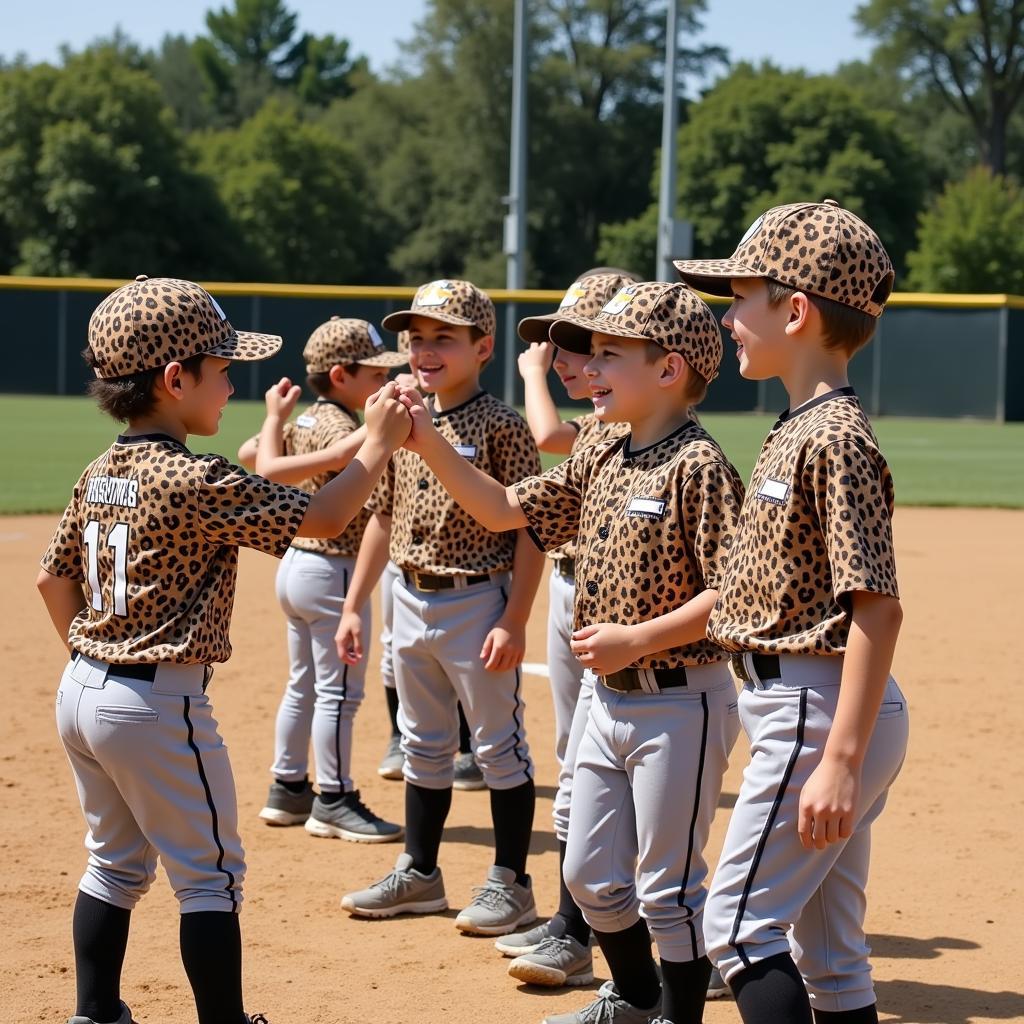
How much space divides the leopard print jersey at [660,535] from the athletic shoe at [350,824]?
198 cm

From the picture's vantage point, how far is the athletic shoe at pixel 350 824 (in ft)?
16.8

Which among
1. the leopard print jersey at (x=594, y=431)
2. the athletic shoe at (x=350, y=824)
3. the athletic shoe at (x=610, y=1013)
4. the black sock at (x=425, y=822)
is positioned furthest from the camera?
the athletic shoe at (x=350, y=824)

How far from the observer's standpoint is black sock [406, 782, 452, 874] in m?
4.39

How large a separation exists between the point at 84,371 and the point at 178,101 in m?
64.2

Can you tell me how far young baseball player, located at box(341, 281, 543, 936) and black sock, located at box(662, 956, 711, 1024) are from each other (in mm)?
1050

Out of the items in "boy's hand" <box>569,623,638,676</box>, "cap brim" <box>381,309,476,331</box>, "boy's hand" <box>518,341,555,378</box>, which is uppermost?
"cap brim" <box>381,309,476,331</box>

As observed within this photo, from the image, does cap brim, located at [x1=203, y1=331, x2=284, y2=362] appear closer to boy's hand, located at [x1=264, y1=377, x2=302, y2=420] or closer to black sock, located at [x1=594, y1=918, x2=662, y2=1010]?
boy's hand, located at [x1=264, y1=377, x2=302, y2=420]

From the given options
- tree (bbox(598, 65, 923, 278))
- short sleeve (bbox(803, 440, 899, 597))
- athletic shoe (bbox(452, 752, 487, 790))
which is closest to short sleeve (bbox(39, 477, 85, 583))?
short sleeve (bbox(803, 440, 899, 597))

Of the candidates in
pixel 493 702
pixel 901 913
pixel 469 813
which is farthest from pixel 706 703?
pixel 469 813

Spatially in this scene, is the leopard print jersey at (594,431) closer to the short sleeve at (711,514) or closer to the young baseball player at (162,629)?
the short sleeve at (711,514)

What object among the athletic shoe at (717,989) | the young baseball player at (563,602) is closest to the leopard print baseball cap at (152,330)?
the young baseball player at (563,602)

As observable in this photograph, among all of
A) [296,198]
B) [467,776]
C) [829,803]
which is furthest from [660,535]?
[296,198]

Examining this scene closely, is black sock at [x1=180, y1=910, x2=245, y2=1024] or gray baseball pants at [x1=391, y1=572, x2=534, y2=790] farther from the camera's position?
gray baseball pants at [x1=391, y1=572, x2=534, y2=790]

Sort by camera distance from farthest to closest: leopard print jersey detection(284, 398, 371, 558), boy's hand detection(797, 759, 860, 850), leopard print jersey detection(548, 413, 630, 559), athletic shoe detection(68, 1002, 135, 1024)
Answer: leopard print jersey detection(284, 398, 371, 558) < leopard print jersey detection(548, 413, 630, 559) < athletic shoe detection(68, 1002, 135, 1024) < boy's hand detection(797, 759, 860, 850)
